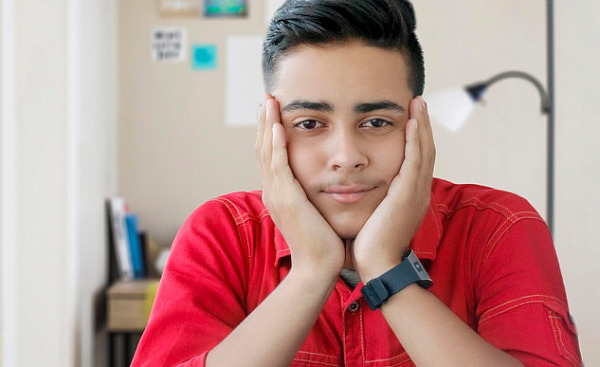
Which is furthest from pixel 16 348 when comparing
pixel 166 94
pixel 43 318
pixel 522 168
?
pixel 522 168

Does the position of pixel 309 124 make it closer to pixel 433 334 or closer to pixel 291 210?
pixel 291 210

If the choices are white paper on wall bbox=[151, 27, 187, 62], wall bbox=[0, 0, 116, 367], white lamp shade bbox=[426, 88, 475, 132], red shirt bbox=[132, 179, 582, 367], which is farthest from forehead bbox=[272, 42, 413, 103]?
white paper on wall bbox=[151, 27, 187, 62]

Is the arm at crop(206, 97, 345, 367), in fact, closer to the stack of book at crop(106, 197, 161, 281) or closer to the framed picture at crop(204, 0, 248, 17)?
the stack of book at crop(106, 197, 161, 281)

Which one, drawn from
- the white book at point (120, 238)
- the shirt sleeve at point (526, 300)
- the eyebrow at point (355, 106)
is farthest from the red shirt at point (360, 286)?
the white book at point (120, 238)

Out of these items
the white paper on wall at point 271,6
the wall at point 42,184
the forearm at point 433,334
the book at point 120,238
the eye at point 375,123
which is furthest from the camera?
the white paper on wall at point 271,6

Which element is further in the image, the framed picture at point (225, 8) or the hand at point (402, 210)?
the framed picture at point (225, 8)

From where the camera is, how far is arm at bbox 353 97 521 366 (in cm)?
92

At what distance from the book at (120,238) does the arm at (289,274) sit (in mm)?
1959

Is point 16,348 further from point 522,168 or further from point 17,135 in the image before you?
point 522,168

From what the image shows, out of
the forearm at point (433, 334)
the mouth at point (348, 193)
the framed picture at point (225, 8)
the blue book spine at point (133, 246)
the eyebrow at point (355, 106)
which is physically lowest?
the blue book spine at point (133, 246)

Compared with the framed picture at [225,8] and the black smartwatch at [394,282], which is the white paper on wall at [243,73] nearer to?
the framed picture at [225,8]

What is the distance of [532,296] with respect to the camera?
1.00 meters

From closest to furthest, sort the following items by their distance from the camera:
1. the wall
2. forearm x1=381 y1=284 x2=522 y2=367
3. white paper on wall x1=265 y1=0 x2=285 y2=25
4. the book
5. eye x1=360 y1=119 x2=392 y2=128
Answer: forearm x1=381 y1=284 x2=522 y2=367 → eye x1=360 y1=119 x2=392 y2=128 → the wall → the book → white paper on wall x1=265 y1=0 x2=285 y2=25

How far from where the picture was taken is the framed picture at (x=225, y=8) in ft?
A: 10.1
